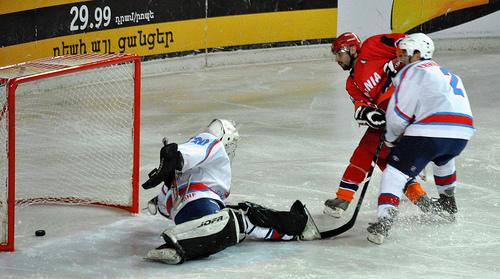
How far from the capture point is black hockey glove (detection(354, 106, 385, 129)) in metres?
4.58

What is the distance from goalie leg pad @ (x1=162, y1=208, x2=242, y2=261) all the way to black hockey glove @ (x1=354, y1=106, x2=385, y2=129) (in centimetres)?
89

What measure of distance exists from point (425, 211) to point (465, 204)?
32 centimetres

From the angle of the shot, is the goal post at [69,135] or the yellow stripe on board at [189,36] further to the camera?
the yellow stripe on board at [189,36]

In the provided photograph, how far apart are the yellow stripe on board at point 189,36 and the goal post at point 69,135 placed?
436mm

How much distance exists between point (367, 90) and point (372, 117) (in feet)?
0.73

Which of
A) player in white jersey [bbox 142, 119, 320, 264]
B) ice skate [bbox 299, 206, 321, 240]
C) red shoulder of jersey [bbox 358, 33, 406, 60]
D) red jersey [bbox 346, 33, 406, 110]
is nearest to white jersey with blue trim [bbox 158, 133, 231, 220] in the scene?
player in white jersey [bbox 142, 119, 320, 264]

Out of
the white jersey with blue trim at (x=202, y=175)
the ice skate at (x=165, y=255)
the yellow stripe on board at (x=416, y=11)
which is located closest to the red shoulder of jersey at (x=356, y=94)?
the white jersey with blue trim at (x=202, y=175)

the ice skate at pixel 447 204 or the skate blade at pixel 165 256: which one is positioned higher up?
the ice skate at pixel 447 204

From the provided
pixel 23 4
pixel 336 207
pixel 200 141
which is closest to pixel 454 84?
pixel 336 207

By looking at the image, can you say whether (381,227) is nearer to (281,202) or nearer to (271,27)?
(281,202)

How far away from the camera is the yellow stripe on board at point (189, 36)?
301 inches

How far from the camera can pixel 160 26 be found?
832 cm

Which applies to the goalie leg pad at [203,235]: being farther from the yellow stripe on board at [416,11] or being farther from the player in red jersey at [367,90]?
the yellow stripe on board at [416,11]

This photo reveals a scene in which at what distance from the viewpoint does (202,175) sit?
4219mm
